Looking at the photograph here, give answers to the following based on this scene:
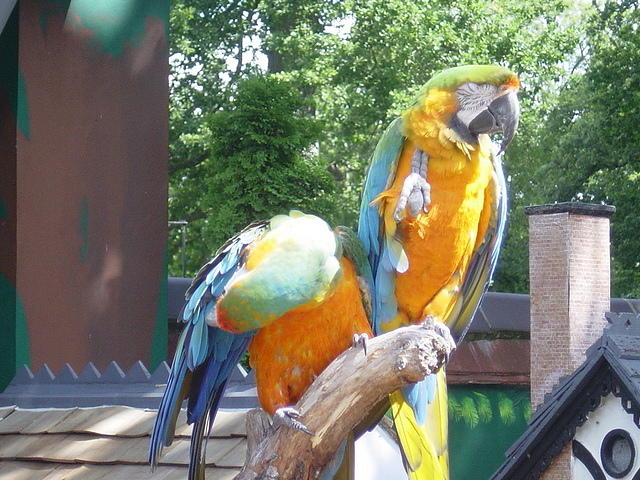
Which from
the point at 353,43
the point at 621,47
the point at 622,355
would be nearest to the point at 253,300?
the point at 622,355

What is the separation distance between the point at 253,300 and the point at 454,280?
0.69 m

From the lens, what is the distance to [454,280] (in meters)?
3.00

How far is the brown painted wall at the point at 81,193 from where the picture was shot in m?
6.36

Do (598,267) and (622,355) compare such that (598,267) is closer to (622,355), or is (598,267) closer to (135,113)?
(622,355)

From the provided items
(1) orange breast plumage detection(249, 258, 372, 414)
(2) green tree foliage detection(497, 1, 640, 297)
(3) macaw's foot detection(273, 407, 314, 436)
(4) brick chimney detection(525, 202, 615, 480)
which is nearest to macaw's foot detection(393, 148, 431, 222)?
(1) orange breast plumage detection(249, 258, 372, 414)

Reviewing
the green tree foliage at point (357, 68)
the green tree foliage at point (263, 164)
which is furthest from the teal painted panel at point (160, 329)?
the green tree foliage at point (357, 68)

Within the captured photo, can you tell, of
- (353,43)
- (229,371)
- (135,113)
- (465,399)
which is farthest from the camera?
(353,43)

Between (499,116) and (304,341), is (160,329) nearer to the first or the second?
(304,341)

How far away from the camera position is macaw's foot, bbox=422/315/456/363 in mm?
2602

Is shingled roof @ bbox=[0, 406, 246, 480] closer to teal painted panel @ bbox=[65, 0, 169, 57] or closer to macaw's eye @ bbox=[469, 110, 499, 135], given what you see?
macaw's eye @ bbox=[469, 110, 499, 135]

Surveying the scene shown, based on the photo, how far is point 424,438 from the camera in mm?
Answer: 2926

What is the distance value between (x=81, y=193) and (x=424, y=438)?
4.04m

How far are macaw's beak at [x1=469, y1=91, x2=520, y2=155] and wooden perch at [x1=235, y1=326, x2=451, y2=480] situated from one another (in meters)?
0.68

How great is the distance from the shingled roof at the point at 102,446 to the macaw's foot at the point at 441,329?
38.8 inches
